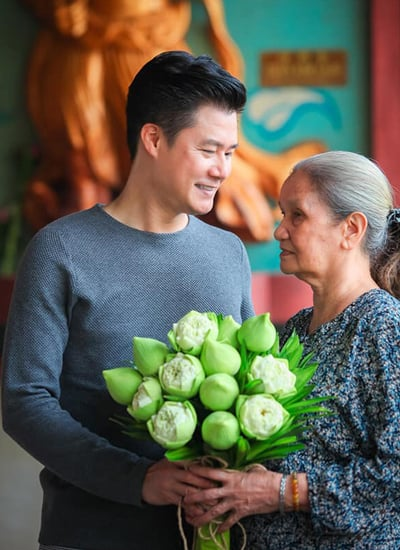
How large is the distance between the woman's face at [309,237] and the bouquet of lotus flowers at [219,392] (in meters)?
0.24

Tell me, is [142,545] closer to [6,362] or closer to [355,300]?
[6,362]

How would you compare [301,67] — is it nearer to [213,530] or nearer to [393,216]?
[393,216]

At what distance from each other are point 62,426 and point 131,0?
300cm

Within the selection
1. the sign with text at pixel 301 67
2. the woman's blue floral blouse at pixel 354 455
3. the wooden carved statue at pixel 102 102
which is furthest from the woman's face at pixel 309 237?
the sign with text at pixel 301 67

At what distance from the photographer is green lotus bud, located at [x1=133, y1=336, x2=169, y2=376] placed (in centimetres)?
164

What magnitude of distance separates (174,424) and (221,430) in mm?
77

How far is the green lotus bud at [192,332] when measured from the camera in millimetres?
1618

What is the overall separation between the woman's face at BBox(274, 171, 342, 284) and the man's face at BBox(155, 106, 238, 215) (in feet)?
0.61

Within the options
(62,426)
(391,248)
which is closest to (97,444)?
(62,426)

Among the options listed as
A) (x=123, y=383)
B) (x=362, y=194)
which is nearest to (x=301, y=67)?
(x=362, y=194)

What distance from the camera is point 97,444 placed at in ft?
5.81

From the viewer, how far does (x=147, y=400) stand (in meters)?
1.60

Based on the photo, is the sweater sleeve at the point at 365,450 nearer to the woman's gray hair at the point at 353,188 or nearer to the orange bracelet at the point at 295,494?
the orange bracelet at the point at 295,494

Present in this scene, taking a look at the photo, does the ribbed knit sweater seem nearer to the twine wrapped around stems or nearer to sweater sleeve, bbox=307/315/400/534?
the twine wrapped around stems
